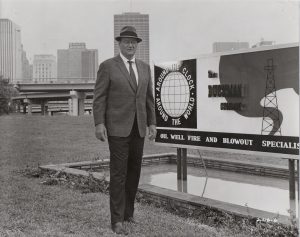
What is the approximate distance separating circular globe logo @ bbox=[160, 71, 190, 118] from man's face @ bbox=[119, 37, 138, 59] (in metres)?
2.50

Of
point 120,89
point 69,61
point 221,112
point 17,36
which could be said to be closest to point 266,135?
point 221,112

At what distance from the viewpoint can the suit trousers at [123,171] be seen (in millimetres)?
4770

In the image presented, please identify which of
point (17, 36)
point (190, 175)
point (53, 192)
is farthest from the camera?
point (17, 36)

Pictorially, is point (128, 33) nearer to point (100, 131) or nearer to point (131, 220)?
point (100, 131)

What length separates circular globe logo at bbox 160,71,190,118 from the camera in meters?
7.35

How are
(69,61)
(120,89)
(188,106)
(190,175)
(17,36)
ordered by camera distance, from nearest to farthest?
(120,89), (188,106), (190,175), (17,36), (69,61)

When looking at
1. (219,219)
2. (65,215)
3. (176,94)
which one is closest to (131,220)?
(65,215)

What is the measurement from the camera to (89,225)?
4902 mm

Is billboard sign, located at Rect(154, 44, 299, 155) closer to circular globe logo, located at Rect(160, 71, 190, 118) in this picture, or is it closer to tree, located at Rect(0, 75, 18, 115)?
circular globe logo, located at Rect(160, 71, 190, 118)

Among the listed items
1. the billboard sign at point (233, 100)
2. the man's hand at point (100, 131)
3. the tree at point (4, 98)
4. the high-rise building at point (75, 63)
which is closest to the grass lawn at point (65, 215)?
the man's hand at point (100, 131)

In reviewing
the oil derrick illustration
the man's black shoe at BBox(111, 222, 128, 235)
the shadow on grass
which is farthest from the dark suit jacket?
the oil derrick illustration

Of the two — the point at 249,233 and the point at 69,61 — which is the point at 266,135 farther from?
the point at 69,61

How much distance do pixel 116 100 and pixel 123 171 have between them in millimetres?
752

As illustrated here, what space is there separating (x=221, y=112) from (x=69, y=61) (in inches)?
3678
